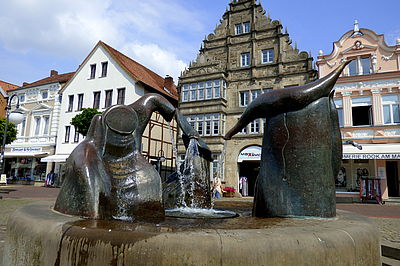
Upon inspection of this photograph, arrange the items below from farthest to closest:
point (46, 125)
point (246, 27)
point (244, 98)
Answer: point (46, 125) < point (246, 27) < point (244, 98)

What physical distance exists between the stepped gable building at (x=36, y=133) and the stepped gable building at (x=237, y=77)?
12.9 m

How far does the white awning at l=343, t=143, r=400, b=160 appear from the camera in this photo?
54.6 feet

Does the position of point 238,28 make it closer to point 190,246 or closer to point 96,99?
point 96,99

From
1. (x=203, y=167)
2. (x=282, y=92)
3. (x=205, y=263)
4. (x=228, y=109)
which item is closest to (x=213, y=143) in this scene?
(x=228, y=109)

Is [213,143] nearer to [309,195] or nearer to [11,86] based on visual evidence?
[309,195]

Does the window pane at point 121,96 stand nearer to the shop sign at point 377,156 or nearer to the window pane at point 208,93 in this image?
the window pane at point 208,93

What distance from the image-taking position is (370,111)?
1877 cm

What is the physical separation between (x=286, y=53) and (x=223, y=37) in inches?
224

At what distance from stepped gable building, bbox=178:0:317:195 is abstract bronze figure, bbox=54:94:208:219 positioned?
1734 cm

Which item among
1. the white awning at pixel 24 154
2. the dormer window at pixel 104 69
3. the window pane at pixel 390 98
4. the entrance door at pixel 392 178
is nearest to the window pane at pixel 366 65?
the window pane at pixel 390 98

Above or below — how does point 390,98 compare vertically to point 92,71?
below

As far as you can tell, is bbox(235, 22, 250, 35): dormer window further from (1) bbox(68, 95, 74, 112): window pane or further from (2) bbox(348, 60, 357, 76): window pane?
(1) bbox(68, 95, 74, 112): window pane

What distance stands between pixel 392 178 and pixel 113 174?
19865 millimetres

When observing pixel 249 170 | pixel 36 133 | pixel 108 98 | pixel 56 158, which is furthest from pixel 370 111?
pixel 36 133
